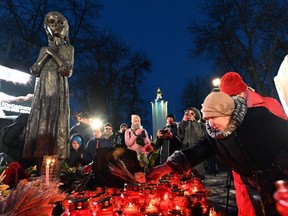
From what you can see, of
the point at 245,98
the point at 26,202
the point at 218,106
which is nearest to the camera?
the point at 26,202

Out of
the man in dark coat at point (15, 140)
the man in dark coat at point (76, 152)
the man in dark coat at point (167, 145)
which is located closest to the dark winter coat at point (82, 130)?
the man in dark coat at point (76, 152)

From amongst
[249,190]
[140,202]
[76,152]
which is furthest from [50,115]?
[76,152]

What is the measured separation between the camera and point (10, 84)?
53.4ft

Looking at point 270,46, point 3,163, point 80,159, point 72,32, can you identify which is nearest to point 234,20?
point 270,46

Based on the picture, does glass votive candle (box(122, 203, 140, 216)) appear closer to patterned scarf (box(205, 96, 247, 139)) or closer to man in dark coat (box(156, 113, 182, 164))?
patterned scarf (box(205, 96, 247, 139))

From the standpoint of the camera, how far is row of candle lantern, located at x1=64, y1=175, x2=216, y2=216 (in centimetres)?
194

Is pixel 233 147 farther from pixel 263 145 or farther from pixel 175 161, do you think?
pixel 175 161

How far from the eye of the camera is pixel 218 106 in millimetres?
2260

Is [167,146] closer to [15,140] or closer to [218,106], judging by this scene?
[15,140]

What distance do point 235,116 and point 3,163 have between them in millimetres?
3782

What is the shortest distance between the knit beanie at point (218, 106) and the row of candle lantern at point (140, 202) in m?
0.79

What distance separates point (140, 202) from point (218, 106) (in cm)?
105

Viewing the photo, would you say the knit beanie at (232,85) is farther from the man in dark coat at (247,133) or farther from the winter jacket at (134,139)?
the winter jacket at (134,139)

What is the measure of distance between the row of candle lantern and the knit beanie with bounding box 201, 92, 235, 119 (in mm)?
791
